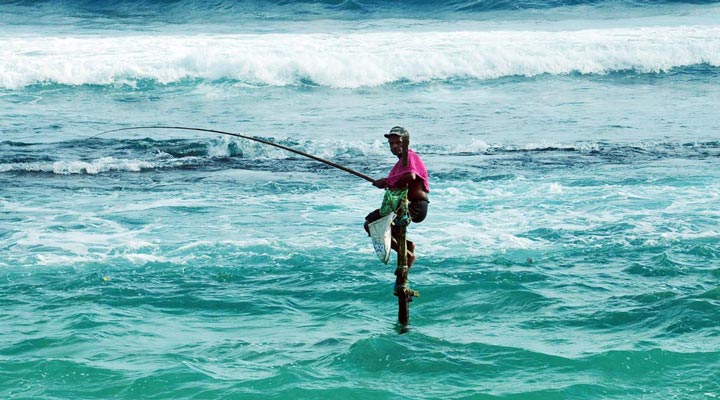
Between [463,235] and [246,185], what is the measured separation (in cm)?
413

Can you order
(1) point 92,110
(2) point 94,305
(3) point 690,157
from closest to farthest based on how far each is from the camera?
(2) point 94,305
(3) point 690,157
(1) point 92,110

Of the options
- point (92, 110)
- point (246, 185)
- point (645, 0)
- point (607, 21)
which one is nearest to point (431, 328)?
point (246, 185)

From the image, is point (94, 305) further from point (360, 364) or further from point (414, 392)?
point (414, 392)

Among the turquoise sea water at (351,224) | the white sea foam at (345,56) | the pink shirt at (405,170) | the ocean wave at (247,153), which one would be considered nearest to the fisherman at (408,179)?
the pink shirt at (405,170)

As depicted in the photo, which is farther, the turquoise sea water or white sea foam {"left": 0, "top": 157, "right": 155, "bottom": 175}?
white sea foam {"left": 0, "top": 157, "right": 155, "bottom": 175}

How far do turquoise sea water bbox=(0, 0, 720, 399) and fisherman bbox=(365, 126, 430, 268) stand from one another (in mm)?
1087

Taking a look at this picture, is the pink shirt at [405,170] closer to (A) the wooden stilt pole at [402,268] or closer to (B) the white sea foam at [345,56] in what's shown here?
(A) the wooden stilt pole at [402,268]

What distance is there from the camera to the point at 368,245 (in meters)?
10.9

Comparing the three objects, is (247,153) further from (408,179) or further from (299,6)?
(299,6)

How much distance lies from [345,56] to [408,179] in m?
19.6

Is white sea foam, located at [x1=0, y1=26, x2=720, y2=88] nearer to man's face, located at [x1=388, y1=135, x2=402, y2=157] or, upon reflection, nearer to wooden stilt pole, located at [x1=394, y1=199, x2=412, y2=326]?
wooden stilt pole, located at [x1=394, y1=199, x2=412, y2=326]

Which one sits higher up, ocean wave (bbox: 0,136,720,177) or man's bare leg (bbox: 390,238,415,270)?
man's bare leg (bbox: 390,238,415,270)

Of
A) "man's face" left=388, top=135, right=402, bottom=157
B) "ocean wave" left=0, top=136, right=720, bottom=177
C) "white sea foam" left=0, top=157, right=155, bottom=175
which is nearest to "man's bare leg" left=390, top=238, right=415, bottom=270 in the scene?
"man's face" left=388, top=135, right=402, bottom=157

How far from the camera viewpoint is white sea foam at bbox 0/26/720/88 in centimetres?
2494
